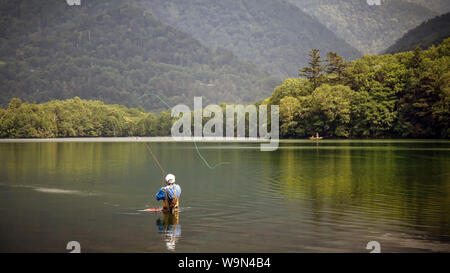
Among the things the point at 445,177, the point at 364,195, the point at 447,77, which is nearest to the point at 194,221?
the point at 364,195

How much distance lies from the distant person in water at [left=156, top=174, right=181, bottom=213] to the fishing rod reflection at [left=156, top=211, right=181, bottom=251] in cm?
24

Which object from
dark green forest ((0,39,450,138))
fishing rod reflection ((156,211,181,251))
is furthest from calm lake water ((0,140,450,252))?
dark green forest ((0,39,450,138))

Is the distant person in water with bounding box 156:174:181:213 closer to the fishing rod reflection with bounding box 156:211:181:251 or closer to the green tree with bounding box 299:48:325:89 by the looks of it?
the fishing rod reflection with bounding box 156:211:181:251

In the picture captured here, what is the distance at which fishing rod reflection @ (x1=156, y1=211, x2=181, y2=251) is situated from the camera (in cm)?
1656

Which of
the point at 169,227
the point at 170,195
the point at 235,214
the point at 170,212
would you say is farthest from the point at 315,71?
the point at 169,227

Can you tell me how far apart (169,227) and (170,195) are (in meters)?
2.49

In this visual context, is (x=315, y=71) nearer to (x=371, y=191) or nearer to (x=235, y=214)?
(x=371, y=191)

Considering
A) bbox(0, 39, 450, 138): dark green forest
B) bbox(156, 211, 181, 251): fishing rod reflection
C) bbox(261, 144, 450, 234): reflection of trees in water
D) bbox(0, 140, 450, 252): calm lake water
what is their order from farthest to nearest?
bbox(0, 39, 450, 138): dark green forest
bbox(261, 144, 450, 234): reflection of trees in water
bbox(156, 211, 181, 251): fishing rod reflection
bbox(0, 140, 450, 252): calm lake water

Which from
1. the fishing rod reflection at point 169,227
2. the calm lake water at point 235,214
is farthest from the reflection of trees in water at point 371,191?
the fishing rod reflection at point 169,227

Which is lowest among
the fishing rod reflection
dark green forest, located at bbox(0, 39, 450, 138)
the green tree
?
the fishing rod reflection

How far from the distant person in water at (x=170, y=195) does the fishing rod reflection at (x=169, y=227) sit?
239mm

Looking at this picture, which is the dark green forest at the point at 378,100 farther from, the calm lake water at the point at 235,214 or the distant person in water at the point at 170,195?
the distant person in water at the point at 170,195

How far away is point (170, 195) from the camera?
21.1m

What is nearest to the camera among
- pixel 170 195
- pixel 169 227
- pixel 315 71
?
pixel 169 227
